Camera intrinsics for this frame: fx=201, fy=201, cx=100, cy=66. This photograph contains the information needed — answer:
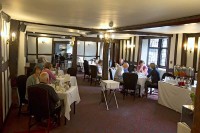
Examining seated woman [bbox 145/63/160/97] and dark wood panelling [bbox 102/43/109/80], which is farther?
seated woman [bbox 145/63/160/97]

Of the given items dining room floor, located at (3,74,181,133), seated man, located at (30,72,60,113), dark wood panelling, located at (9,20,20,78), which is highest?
dark wood panelling, located at (9,20,20,78)

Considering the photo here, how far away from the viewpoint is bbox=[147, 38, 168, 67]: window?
30.3 ft

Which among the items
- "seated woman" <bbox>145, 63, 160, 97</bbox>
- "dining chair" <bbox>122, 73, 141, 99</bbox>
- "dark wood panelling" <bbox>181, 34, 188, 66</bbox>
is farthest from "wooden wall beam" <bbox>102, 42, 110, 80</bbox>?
"dark wood panelling" <bbox>181, 34, 188, 66</bbox>

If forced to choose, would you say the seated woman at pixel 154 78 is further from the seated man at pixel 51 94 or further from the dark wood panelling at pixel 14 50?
the dark wood panelling at pixel 14 50

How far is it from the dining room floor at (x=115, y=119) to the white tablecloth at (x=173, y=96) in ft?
0.56

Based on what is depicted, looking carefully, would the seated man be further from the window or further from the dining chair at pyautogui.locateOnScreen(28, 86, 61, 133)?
the window

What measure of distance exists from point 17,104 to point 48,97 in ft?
7.05

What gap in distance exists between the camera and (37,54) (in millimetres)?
13602

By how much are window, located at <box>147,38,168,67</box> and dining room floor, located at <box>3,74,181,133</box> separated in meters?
3.62

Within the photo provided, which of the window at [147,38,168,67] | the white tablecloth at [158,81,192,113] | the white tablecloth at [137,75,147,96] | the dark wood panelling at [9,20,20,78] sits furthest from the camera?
the window at [147,38,168,67]

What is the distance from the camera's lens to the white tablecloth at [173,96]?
201 inches

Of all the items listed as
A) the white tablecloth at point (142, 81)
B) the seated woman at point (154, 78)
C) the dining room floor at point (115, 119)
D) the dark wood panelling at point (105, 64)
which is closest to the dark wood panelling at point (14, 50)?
the dining room floor at point (115, 119)

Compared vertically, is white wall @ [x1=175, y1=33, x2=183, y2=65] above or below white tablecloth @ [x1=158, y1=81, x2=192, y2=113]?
above

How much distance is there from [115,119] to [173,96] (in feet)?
6.36
